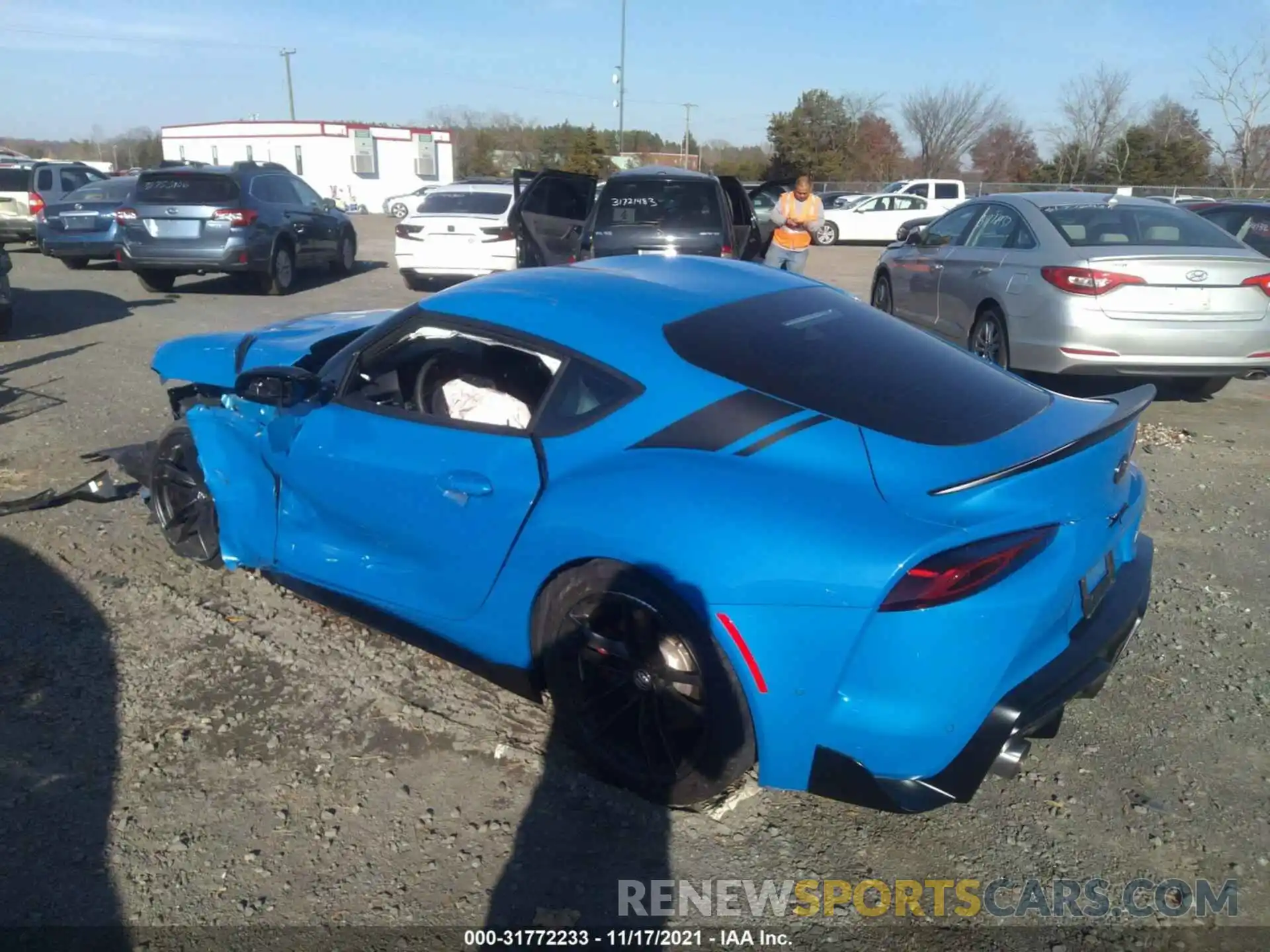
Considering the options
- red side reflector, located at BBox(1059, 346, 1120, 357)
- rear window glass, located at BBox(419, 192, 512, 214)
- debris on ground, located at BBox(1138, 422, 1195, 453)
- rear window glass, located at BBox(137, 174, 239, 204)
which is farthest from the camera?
rear window glass, located at BBox(419, 192, 512, 214)

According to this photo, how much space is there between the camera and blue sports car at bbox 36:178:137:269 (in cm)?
1549

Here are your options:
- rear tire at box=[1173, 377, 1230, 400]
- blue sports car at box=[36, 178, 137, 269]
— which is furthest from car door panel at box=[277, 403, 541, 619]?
blue sports car at box=[36, 178, 137, 269]

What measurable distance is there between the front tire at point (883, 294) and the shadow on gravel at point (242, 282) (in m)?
7.87

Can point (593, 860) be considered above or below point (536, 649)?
below

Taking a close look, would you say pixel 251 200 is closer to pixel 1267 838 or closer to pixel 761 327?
pixel 761 327

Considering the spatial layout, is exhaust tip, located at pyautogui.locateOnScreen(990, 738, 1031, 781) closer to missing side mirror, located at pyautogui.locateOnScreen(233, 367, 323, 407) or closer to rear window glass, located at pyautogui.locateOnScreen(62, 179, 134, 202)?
missing side mirror, located at pyautogui.locateOnScreen(233, 367, 323, 407)

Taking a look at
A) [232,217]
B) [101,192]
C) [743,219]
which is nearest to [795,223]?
[743,219]

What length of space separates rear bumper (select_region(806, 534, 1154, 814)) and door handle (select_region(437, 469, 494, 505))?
125 cm

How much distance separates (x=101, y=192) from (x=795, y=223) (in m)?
11.8

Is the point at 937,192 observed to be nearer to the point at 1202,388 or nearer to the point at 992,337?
the point at 1202,388

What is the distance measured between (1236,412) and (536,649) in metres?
6.80

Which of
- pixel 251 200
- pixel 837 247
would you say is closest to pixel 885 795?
pixel 251 200

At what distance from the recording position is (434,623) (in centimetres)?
336

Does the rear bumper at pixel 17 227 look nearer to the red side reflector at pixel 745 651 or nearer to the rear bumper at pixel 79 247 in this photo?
the rear bumper at pixel 79 247
